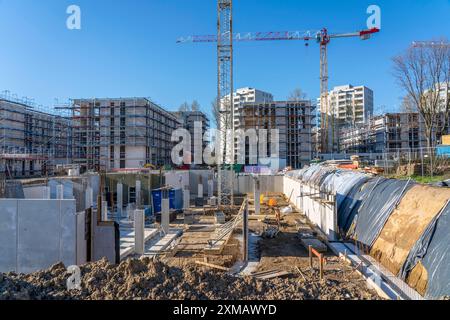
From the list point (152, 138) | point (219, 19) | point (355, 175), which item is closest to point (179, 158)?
point (152, 138)

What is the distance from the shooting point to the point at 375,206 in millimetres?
8758

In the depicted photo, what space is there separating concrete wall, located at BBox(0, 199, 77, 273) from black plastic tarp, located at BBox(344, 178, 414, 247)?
24.6 ft

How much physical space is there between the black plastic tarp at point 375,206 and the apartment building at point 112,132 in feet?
129

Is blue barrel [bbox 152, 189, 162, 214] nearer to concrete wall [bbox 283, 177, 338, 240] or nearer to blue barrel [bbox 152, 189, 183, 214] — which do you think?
blue barrel [bbox 152, 189, 183, 214]

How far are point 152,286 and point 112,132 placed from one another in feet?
147

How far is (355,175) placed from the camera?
1180 centimetres

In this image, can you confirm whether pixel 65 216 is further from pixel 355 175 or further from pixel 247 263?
pixel 355 175

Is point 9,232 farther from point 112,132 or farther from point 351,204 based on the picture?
point 112,132

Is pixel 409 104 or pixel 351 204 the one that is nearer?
pixel 351 204

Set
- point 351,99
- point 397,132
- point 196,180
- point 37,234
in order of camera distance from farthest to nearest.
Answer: point 351,99 → point 397,132 → point 196,180 → point 37,234

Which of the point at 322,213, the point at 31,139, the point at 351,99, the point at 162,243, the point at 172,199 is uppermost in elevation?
the point at 351,99

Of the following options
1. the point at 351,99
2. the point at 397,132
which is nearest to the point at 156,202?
the point at 397,132

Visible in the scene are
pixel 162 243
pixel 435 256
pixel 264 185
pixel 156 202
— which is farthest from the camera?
pixel 264 185
